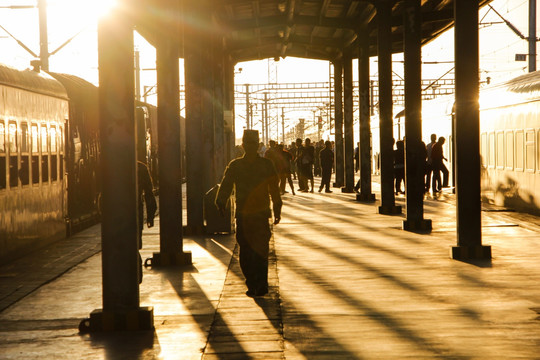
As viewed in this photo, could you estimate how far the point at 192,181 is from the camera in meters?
16.2

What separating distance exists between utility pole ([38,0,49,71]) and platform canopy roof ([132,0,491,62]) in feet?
13.4

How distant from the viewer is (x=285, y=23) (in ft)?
81.1

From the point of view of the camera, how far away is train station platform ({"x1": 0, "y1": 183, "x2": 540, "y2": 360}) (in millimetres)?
6684

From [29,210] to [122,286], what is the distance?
6.34 metres

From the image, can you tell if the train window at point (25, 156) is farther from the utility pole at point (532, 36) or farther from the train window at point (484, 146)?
the utility pole at point (532, 36)

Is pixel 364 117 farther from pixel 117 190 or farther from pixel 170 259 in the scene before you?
pixel 117 190

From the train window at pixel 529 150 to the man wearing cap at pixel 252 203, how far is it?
35.4 feet

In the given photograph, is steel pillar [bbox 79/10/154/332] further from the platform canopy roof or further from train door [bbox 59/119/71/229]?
train door [bbox 59/119/71/229]

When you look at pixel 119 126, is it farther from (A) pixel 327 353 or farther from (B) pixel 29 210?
(B) pixel 29 210

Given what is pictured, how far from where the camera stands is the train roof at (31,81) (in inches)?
480

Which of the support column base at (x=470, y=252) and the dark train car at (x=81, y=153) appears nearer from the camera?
the support column base at (x=470, y=252)

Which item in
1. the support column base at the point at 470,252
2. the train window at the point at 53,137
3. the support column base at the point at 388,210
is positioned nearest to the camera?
the support column base at the point at 470,252

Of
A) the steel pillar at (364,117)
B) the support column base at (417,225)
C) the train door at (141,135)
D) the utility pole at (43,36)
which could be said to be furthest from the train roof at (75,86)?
the steel pillar at (364,117)

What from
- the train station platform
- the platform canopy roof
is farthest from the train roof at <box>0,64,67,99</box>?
the train station platform
